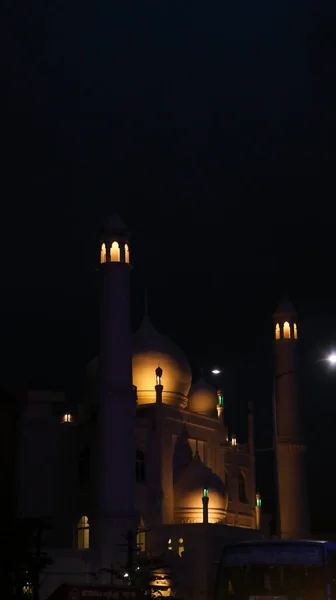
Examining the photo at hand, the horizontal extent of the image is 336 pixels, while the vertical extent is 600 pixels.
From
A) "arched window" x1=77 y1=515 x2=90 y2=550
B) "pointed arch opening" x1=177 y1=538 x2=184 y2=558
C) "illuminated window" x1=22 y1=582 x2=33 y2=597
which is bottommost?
"illuminated window" x1=22 y1=582 x2=33 y2=597

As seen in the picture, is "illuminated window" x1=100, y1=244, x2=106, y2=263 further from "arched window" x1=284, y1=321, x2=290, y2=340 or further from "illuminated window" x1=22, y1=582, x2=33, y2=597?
"illuminated window" x1=22, y1=582, x2=33, y2=597

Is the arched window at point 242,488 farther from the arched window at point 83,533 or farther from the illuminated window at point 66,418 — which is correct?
the arched window at point 83,533

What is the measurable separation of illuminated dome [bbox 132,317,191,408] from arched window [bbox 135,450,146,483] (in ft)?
12.3

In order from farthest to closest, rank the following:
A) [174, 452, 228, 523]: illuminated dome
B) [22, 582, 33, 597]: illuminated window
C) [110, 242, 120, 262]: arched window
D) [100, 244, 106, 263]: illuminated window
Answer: [174, 452, 228, 523]: illuminated dome
[100, 244, 106, 263]: illuminated window
[110, 242, 120, 262]: arched window
[22, 582, 33, 597]: illuminated window

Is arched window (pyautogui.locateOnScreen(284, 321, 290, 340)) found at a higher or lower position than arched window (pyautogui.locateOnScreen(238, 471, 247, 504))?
higher

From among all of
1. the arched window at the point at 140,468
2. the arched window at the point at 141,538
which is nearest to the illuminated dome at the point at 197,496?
the arched window at the point at 140,468

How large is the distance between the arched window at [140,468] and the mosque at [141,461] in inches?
2.3

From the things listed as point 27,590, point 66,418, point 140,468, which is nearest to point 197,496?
point 140,468

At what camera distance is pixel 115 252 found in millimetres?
46625

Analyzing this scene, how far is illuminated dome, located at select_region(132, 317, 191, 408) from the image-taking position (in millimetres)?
51688

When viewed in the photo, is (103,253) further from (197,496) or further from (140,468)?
(197,496)

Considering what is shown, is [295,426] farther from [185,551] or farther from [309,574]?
[309,574]

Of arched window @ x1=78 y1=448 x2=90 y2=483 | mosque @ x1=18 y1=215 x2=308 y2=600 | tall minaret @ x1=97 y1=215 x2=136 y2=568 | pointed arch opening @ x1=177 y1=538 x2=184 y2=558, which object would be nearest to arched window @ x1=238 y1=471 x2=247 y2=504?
mosque @ x1=18 y1=215 x2=308 y2=600

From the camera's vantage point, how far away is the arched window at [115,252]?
152 ft
